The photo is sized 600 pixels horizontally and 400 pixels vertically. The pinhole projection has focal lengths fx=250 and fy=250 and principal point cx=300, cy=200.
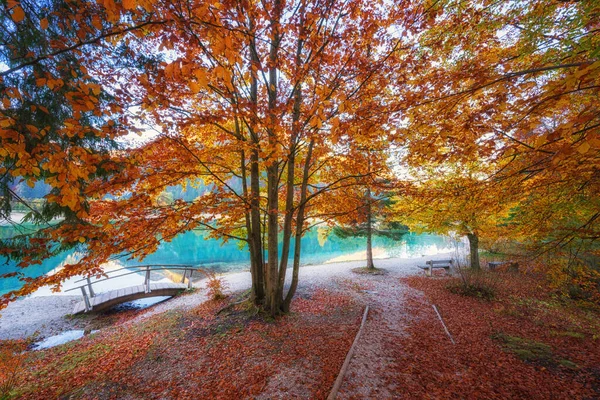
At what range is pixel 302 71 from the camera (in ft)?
17.9

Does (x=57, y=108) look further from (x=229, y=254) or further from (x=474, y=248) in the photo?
(x=229, y=254)

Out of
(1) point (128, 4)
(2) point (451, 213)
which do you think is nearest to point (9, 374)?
(1) point (128, 4)

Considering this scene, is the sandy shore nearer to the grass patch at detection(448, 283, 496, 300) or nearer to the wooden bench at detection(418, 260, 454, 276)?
the wooden bench at detection(418, 260, 454, 276)

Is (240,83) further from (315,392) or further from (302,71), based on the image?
(315,392)

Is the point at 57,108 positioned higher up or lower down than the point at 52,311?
higher up

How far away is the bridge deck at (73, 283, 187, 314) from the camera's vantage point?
10.1 m

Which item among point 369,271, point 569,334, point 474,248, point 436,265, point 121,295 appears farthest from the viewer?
point 369,271

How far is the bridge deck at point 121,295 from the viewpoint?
33.3 ft

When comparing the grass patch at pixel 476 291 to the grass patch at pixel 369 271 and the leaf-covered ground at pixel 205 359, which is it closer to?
the grass patch at pixel 369 271

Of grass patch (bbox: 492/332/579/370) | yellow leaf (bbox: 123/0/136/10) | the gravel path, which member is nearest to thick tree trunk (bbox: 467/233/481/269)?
the gravel path

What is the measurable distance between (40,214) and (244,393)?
6.19 m

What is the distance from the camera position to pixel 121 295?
411 inches

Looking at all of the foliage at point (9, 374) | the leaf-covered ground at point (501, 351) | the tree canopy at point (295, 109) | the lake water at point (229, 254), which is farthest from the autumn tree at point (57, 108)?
the lake water at point (229, 254)

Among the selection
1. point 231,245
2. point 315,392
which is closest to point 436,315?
point 315,392
